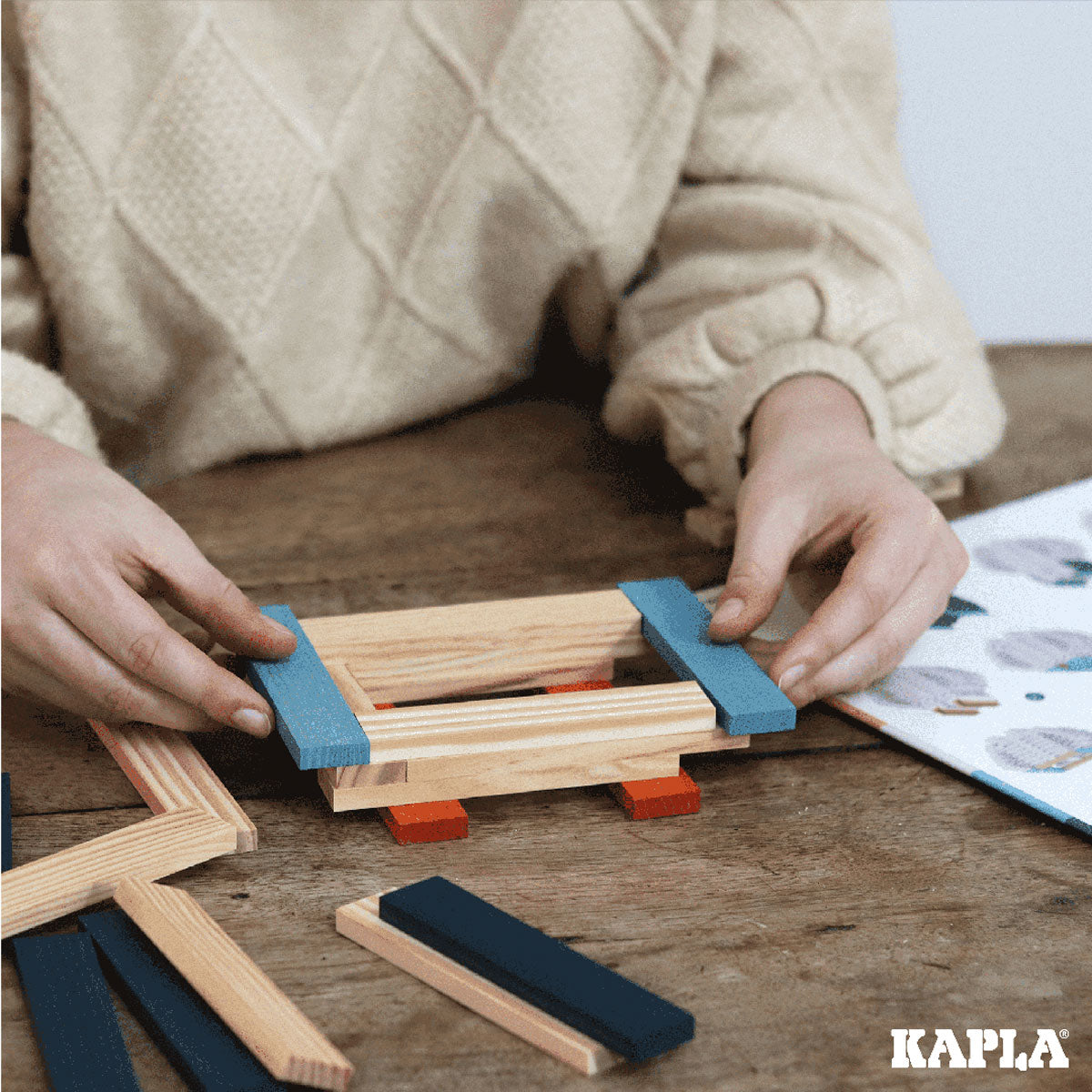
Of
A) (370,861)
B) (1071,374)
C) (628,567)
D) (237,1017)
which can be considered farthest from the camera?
(1071,374)

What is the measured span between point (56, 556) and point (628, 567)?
36cm

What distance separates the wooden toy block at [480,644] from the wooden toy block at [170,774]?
3.2 inches

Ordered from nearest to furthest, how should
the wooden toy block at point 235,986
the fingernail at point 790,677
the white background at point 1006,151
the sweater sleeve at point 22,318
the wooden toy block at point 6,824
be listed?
1. the wooden toy block at point 235,986
2. the wooden toy block at point 6,824
3. the fingernail at point 790,677
4. the sweater sleeve at point 22,318
5. the white background at point 1006,151

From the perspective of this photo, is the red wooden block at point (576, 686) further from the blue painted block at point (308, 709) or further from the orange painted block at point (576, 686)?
the blue painted block at point (308, 709)

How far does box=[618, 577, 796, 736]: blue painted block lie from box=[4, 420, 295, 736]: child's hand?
0.61 ft

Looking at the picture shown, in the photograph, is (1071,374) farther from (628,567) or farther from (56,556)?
(56,556)

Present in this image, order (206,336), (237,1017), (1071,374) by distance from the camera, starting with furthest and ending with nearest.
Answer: (1071,374), (206,336), (237,1017)

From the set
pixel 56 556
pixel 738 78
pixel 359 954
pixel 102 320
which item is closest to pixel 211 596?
pixel 56 556

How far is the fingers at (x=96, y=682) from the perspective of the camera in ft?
1.79

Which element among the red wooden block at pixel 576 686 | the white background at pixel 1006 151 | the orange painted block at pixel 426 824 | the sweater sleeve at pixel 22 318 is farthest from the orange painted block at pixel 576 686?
the white background at pixel 1006 151

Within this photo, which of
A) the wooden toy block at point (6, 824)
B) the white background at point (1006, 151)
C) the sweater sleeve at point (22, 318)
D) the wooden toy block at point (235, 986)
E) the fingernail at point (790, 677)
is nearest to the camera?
the wooden toy block at point (235, 986)

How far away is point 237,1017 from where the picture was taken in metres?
0.38

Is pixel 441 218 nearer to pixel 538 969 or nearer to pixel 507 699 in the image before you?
pixel 507 699

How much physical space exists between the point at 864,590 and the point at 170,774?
1.14 ft
